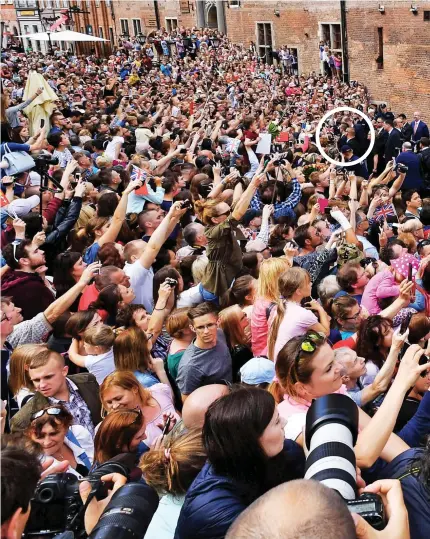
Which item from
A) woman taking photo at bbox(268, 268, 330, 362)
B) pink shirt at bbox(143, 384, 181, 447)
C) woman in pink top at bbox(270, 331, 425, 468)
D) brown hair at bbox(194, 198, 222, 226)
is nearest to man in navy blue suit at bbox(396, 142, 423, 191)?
brown hair at bbox(194, 198, 222, 226)

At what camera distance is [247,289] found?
4.49 metres

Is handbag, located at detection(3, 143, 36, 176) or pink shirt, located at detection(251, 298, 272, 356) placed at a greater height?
handbag, located at detection(3, 143, 36, 176)

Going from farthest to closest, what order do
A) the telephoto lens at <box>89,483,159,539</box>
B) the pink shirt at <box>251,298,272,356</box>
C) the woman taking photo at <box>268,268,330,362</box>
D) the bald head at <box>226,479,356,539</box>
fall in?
the pink shirt at <box>251,298,272,356</box>, the woman taking photo at <box>268,268,330,362</box>, the telephoto lens at <box>89,483,159,539</box>, the bald head at <box>226,479,356,539</box>

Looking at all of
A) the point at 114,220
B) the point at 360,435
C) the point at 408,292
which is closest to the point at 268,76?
the point at 114,220

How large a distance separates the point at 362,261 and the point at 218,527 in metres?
3.50

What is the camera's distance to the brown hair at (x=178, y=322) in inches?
157

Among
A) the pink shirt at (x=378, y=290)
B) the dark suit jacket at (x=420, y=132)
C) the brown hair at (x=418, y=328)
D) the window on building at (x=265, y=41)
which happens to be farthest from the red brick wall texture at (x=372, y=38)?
the brown hair at (x=418, y=328)

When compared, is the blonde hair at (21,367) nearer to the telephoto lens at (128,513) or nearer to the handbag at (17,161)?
the telephoto lens at (128,513)

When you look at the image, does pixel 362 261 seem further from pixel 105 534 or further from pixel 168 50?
pixel 168 50

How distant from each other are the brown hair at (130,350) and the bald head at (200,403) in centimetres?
98

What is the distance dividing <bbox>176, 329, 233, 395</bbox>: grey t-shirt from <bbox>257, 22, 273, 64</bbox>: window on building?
962 inches

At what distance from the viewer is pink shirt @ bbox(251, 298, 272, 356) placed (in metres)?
4.07

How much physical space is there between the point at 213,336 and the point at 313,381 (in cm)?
107

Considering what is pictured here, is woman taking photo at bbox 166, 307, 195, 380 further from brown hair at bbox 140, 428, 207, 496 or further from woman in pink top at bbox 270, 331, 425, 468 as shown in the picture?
brown hair at bbox 140, 428, 207, 496
